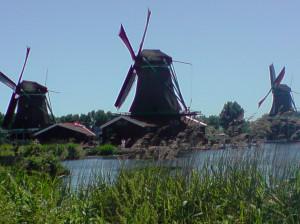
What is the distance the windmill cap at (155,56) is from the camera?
1591 inches

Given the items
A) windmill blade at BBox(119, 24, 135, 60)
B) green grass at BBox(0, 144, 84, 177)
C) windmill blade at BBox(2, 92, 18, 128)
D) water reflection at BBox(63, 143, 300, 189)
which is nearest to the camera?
water reflection at BBox(63, 143, 300, 189)

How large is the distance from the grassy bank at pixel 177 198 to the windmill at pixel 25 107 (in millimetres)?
41460

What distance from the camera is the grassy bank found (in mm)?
5906

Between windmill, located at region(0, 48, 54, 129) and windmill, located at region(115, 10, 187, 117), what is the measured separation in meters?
11.1

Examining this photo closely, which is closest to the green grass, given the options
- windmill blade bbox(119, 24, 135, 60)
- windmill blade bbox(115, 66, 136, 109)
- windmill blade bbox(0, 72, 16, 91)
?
windmill blade bbox(115, 66, 136, 109)

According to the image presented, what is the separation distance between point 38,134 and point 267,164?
39525mm

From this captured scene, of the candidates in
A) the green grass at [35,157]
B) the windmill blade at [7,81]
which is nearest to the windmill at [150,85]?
the windmill blade at [7,81]

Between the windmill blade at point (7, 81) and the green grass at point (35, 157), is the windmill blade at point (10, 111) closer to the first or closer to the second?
the windmill blade at point (7, 81)

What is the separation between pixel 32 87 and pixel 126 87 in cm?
1315

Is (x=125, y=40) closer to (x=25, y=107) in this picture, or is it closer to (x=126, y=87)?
(x=126, y=87)

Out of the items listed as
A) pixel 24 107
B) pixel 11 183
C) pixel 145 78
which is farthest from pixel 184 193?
pixel 24 107

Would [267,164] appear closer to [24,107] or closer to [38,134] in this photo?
[38,134]

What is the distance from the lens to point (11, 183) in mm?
8289

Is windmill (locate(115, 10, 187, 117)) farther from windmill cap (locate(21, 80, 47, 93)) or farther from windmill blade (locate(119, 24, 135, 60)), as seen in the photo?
windmill cap (locate(21, 80, 47, 93))
